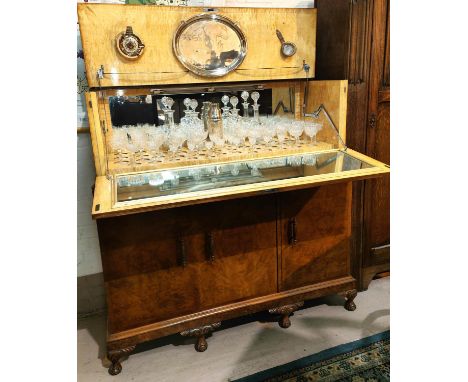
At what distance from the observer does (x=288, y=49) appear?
2.18 meters

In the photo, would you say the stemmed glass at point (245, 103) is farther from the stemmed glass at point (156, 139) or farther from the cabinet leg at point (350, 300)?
the cabinet leg at point (350, 300)

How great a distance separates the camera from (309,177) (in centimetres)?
171

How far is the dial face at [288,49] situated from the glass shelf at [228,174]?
59 centimetres

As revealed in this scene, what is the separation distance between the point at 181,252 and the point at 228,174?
1.43 ft

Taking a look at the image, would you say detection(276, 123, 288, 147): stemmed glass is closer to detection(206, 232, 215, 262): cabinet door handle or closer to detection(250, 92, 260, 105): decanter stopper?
detection(250, 92, 260, 105): decanter stopper

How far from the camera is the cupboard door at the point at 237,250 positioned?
1934mm

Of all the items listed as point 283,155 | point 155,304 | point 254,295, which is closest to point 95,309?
point 155,304

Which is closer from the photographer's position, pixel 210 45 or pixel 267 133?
pixel 210 45

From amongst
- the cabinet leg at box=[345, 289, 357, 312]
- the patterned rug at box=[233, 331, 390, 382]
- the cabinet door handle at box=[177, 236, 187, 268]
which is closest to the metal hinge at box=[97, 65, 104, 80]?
the cabinet door handle at box=[177, 236, 187, 268]

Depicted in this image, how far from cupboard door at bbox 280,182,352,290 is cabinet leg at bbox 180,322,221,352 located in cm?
42

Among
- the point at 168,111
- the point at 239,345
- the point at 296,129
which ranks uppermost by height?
the point at 168,111

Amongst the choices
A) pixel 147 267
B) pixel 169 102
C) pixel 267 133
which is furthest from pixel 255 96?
pixel 147 267

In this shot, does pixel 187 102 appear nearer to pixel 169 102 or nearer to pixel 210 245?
pixel 169 102

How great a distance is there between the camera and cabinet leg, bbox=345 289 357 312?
2.34 m
